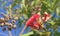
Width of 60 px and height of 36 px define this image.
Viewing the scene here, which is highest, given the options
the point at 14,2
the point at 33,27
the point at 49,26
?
the point at 14,2

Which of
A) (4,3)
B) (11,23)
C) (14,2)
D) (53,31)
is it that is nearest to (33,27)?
(53,31)

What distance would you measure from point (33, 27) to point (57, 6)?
37 cm

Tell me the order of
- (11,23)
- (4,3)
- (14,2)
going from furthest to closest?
(4,3)
(14,2)
(11,23)

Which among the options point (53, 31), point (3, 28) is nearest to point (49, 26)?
point (53, 31)

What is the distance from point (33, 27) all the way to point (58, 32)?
0.33 m

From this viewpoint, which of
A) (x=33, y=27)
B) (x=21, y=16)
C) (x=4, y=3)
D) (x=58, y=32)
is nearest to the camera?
(x=33, y=27)

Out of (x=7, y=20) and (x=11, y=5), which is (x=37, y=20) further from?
(x=11, y=5)

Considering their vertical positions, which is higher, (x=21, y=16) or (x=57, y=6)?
(x=21, y=16)

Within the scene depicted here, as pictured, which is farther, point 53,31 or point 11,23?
point 11,23

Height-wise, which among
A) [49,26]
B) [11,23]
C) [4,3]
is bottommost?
[49,26]

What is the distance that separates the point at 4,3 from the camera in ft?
5.97

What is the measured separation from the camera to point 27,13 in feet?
4.27

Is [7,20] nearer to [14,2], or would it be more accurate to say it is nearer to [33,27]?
[14,2]

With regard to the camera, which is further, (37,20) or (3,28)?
(3,28)
